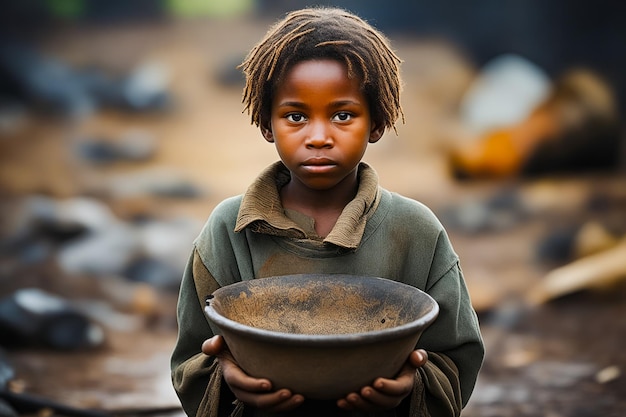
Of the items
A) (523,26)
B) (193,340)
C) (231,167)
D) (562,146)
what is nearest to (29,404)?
(193,340)

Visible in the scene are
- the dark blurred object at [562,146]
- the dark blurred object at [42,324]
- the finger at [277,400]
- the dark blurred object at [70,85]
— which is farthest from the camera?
the dark blurred object at [70,85]

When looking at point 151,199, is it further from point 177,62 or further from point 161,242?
point 177,62

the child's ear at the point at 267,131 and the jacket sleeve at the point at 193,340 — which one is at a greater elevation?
the child's ear at the point at 267,131

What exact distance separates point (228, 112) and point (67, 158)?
6.36 feet

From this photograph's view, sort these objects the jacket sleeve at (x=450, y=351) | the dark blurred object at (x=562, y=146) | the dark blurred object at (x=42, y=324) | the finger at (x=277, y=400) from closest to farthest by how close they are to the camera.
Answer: the finger at (x=277, y=400) < the jacket sleeve at (x=450, y=351) < the dark blurred object at (x=42, y=324) < the dark blurred object at (x=562, y=146)

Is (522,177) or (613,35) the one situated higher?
(613,35)

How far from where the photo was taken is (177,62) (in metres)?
10.3

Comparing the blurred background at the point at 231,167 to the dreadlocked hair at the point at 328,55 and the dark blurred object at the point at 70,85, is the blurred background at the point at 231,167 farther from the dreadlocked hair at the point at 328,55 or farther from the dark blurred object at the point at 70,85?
the dreadlocked hair at the point at 328,55

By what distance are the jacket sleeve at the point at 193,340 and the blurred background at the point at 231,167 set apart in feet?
9.28

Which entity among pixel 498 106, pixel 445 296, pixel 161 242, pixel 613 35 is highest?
pixel 445 296

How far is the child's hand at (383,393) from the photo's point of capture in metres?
1.74

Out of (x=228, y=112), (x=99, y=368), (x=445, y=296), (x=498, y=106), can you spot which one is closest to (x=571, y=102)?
(x=498, y=106)

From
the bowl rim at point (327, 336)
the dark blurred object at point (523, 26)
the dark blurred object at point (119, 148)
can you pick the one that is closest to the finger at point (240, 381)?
the bowl rim at point (327, 336)

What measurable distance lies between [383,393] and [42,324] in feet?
14.1
